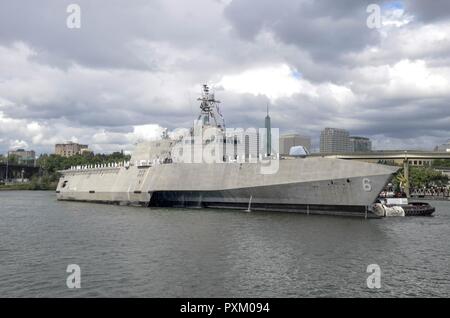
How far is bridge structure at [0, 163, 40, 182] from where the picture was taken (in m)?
160

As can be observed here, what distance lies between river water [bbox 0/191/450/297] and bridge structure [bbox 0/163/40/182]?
468 ft

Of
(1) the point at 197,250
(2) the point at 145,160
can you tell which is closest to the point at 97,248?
(1) the point at 197,250

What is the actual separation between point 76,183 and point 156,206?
22.4 metres

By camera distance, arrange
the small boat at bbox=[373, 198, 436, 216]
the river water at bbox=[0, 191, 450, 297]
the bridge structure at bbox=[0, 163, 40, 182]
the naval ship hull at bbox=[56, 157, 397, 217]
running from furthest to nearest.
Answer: the bridge structure at bbox=[0, 163, 40, 182]
the small boat at bbox=[373, 198, 436, 216]
the naval ship hull at bbox=[56, 157, 397, 217]
the river water at bbox=[0, 191, 450, 297]

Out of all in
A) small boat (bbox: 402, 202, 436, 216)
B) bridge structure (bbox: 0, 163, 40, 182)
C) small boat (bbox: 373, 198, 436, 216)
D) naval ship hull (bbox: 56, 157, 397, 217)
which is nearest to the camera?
naval ship hull (bbox: 56, 157, 397, 217)

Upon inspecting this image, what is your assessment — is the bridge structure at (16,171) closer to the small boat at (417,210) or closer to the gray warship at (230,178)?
the gray warship at (230,178)

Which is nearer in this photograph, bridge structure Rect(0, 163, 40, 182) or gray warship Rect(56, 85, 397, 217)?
gray warship Rect(56, 85, 397, 217)

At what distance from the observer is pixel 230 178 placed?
39.7 meters

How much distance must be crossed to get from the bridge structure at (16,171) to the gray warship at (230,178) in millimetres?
116152

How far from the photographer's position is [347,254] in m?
20.1

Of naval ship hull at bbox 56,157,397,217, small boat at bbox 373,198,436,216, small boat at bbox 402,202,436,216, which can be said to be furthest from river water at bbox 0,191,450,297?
small boat at bbox 402,202,436,216

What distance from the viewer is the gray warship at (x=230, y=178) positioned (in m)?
33.8

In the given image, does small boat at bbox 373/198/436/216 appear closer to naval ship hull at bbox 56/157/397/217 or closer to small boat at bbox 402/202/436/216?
small boat at bbox 402/202/436/216

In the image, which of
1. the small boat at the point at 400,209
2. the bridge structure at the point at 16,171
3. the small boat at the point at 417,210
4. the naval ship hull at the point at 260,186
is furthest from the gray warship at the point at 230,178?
the bridge structure at the point at 16,171
